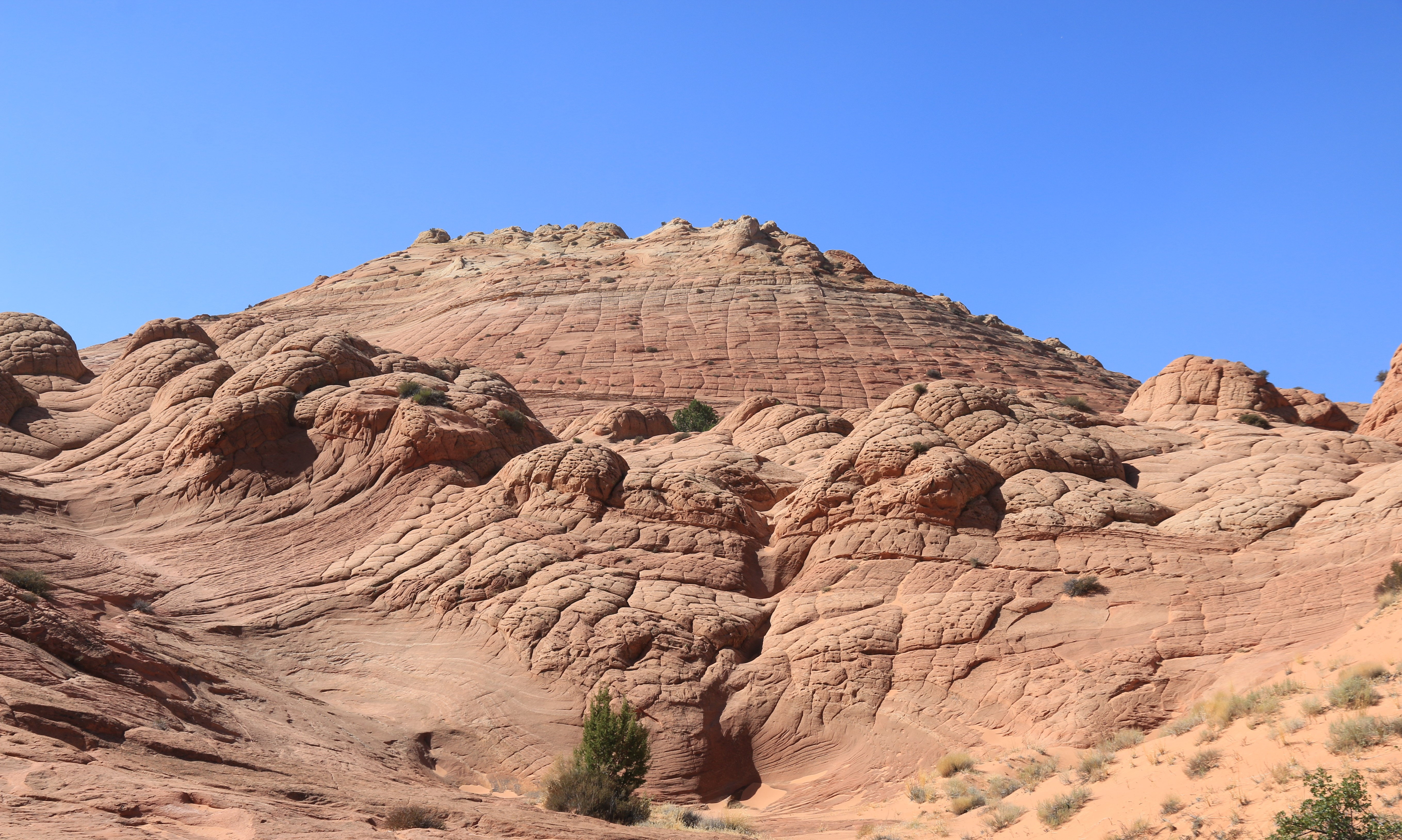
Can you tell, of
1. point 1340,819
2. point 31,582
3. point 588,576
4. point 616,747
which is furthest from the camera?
point 588,576

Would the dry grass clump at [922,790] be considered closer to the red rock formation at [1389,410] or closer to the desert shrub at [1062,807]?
the desert shrub at [1062,807]

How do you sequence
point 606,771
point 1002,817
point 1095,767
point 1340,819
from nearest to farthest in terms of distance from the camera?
point 1340,819 → point 1002,817 → point 1095,767 → point 606,771

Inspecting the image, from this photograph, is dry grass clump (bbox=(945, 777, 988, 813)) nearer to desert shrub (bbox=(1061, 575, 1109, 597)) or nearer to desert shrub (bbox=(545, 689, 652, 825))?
desert shrub (bbox=(545, 689, 652, 825))

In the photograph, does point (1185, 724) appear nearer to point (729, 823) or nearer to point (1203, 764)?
point (1203, 764)

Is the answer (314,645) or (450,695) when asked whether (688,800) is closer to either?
(450,695)

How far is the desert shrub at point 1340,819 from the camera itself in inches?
347

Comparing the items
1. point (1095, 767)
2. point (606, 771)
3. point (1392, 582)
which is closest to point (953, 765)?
point (1095, 767)

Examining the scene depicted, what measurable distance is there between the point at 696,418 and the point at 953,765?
28496mm

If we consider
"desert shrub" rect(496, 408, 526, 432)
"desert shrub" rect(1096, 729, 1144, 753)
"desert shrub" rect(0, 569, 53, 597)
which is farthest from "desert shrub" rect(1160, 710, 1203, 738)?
"desert shrub" rect(496, 408, 526, 432)

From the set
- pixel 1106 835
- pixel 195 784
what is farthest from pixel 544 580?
pixel 1106 835

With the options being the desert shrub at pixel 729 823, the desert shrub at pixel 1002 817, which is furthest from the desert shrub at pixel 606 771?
the desert shrub at pixel 1002 817

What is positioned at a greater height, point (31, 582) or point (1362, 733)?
point (1362, 733)

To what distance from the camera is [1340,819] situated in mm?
8945

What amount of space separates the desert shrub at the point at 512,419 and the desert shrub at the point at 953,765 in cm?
1600
